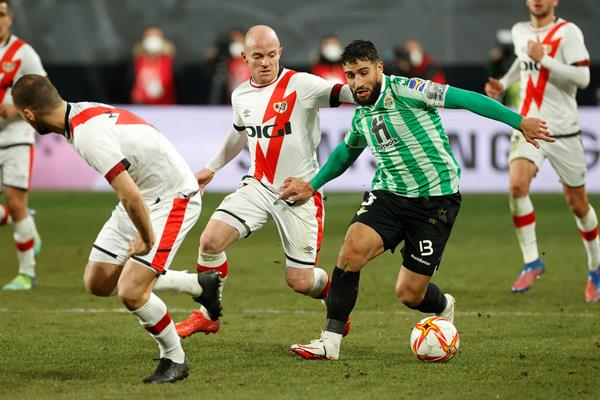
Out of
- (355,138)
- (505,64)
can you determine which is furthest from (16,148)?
(505,64)

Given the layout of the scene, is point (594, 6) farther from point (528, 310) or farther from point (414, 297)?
point (414, 297)

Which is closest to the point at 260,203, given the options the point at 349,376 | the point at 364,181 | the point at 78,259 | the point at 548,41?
the point at 349,376

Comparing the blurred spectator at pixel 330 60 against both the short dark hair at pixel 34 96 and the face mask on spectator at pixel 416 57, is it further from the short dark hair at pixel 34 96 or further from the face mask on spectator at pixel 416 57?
the short dark hair at pixel 34 96

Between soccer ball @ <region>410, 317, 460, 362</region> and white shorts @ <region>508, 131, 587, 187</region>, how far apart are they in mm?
3169

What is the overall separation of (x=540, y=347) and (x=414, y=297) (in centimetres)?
95

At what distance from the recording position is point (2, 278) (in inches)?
423

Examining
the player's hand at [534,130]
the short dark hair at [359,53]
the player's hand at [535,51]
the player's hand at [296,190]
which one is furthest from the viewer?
the player's hand at [535,51]

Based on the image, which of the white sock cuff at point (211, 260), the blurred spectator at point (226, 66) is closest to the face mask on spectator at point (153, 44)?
the blurred spectator at point (226, 66)

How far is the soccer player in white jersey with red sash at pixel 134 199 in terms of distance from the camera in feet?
19.9

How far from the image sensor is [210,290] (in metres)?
7.35

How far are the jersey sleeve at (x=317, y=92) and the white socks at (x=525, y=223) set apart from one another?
9.35 feet

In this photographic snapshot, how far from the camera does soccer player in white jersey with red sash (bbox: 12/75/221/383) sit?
239 inches

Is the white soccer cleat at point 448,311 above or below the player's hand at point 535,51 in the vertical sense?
below

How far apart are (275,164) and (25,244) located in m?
3.33
